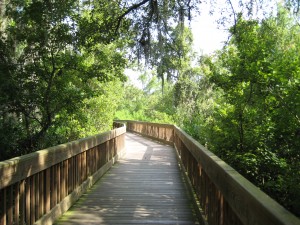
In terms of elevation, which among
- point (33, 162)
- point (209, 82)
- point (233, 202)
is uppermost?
point (209, 82)

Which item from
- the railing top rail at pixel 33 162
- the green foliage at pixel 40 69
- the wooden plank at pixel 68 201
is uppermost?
the green foliage at pixel 40 69

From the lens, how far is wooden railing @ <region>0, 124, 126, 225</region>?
10.1ft

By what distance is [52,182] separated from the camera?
431 centimetres

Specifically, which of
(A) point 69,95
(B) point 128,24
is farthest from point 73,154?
(B) point 128,24

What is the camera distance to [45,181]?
4.11 m

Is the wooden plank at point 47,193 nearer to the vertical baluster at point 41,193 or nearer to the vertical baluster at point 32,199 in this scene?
the vertical baluster at point 41,193

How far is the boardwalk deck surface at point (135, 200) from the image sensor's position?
454 cm

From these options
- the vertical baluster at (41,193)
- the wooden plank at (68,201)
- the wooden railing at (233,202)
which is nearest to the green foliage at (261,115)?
the wooden railing at (233,202)

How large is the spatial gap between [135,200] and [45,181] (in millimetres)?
1876

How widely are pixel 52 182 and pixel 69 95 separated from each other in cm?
339

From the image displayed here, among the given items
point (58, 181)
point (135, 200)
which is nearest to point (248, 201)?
point (58, 181)

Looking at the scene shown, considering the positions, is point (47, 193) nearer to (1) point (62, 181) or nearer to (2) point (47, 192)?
(2) point (47, 192)

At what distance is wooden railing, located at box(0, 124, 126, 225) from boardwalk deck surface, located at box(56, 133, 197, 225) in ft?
0.75

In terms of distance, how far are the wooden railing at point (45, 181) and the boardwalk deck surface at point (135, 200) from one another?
23 centimetres
